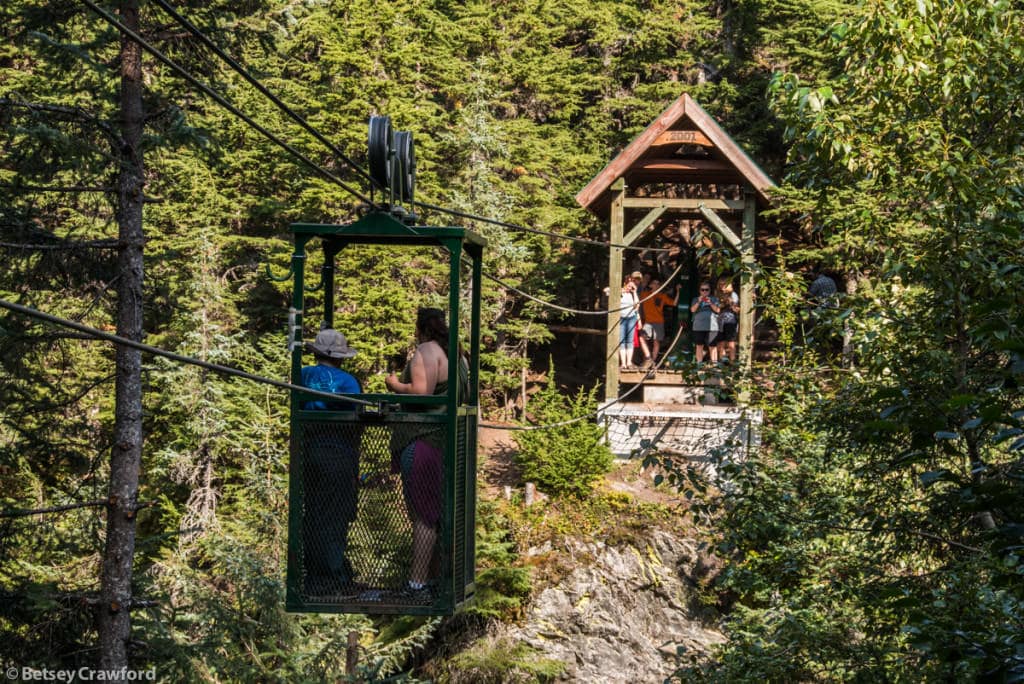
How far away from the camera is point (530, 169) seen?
2197cm

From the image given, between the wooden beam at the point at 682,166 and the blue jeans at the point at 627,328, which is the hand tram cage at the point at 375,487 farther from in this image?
Answer: the wooden beam at the point at 682,166

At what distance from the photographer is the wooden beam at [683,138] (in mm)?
16312

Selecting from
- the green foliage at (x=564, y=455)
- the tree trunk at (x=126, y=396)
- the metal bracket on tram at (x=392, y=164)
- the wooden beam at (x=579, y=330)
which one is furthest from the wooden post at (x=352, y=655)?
the metal bracket on tram at (x=392, y=164)

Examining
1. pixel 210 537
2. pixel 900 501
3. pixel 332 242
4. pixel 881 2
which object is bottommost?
pixel 210 537

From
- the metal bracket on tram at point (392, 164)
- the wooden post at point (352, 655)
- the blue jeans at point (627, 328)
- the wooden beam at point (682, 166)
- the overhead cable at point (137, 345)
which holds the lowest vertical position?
the wooden post at point (352, 655)

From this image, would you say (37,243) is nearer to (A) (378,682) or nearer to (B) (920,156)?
(A) (378,682)

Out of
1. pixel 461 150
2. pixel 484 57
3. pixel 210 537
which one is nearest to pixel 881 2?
pixel 210 537

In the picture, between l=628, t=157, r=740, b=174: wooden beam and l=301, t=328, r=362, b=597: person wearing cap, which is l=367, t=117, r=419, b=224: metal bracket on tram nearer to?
l=301, t=328, r=362, b=597: person wearing cap

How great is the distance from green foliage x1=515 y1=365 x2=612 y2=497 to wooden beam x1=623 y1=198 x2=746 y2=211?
10.1ft

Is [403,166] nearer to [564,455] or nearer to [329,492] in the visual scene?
[329,492]

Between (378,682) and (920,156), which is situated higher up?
(920,156)

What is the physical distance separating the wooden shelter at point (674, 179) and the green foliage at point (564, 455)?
1.15 metres

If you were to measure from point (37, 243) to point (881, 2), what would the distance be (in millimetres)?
8225

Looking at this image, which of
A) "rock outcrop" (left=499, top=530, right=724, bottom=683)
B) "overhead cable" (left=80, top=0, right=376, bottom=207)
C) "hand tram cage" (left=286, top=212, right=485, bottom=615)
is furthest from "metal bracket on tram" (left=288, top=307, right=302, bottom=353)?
"rock outcrop" (left=499, top=530, right=724, bottom=683)
